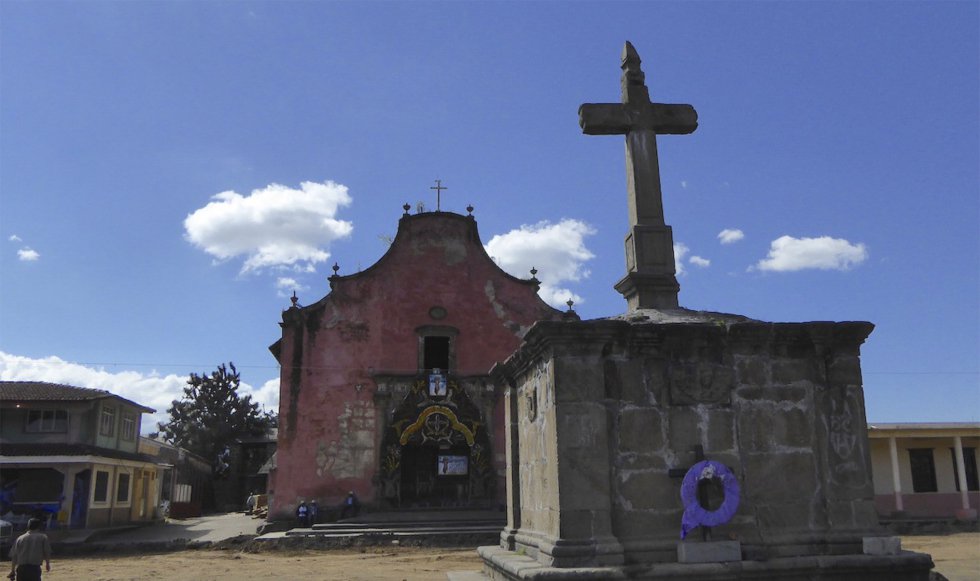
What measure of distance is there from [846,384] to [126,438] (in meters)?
31.2

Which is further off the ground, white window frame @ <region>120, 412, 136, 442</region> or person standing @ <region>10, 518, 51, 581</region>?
white window frame @ <region>120, 412, 136, 442</region>

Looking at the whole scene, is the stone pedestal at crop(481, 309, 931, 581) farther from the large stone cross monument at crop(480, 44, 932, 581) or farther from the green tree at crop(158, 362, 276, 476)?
the green tree at crop(158, 362, 276, 476)

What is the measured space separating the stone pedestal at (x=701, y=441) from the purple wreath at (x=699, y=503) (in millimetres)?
117

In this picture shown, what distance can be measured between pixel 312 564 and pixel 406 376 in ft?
28.9

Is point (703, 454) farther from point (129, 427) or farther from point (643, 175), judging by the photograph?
point (129, 427)

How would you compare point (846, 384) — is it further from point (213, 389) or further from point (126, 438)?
point (213, 389)

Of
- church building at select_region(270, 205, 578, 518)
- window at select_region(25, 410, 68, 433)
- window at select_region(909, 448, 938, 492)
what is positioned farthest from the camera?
window at select_region(25, 410, 68, 433)

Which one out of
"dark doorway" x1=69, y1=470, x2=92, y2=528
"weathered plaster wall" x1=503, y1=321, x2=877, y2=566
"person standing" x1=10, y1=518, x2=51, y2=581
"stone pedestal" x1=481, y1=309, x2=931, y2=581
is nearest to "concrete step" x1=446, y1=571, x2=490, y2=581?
"stone pedestal" x1=481, y1=309, x2=931, y2=581

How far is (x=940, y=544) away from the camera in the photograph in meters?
19.2

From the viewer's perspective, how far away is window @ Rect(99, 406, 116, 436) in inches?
1126

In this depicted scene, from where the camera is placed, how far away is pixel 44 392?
89.5 feet

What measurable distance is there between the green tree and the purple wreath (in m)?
51.0

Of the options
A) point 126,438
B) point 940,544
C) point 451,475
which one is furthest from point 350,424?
point 940,544

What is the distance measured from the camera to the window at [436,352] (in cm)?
2581
